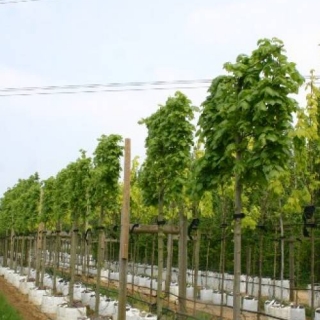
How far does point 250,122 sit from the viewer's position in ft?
22.6

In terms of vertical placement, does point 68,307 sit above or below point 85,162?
below

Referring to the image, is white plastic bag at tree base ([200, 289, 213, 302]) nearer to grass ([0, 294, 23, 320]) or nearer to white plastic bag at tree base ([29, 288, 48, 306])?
white plastic bag at tree base ([29, 288, 48, 306])

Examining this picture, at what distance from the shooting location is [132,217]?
27578 millimetres

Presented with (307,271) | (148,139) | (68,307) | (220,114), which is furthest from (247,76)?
(307,271)

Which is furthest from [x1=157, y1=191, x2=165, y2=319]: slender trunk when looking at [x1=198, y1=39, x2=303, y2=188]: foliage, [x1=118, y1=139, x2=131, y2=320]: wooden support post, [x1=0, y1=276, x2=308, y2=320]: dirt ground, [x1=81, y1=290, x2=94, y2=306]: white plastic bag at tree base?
[x1=81, y1=290, x2=94, y2=306]: white plastic bag at tree base

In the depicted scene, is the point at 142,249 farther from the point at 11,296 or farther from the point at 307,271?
the point at 11,296

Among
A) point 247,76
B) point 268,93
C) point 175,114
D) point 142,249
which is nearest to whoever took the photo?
point 268,93

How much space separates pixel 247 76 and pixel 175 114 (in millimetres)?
4439

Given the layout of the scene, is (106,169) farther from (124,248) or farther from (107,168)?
(124,248)

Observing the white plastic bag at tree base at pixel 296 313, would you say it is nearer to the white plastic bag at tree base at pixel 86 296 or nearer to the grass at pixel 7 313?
the white plastic bag at tree base at pixel 86 296

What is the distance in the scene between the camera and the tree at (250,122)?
22.0 ft

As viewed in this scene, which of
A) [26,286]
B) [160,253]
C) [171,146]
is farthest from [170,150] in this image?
[26,286]

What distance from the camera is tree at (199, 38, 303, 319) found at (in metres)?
6.71

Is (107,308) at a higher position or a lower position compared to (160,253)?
lower
